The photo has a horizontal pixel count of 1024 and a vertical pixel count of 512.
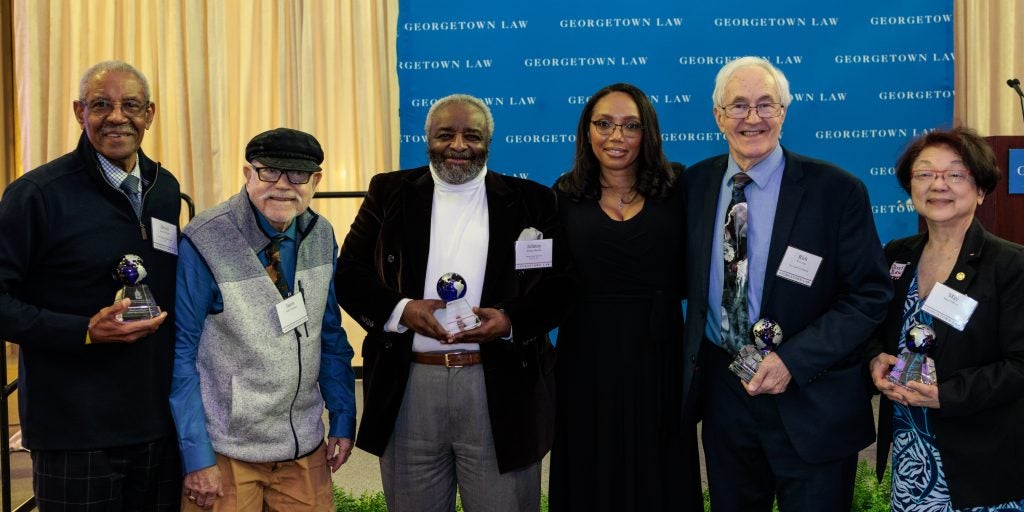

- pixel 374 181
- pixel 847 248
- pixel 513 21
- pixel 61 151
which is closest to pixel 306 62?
pixel 513 21

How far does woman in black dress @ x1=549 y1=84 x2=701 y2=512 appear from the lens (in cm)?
276

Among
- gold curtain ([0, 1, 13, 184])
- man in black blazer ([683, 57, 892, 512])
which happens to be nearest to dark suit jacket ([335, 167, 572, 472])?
man in black blazer ([683, 57, 892, 512])

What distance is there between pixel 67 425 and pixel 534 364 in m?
1.36

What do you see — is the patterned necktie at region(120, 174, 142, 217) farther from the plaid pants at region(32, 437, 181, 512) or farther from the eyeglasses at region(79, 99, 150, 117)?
the plaid pants at region(32, 437, 181, 512)

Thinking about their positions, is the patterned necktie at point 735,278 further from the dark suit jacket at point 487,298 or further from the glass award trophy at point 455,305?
the glass award trophy at point 455,305

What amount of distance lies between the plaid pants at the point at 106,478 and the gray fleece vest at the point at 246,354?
0.75 feet

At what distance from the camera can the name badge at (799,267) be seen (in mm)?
2471

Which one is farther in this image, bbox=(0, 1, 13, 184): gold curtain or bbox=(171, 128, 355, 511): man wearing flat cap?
bbox=(0, 1, 13, 184): gold curtain

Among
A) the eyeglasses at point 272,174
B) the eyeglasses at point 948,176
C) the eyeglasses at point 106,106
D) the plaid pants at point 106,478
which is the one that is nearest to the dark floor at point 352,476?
the plaid pants at point 106,478

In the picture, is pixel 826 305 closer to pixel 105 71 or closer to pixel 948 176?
pixel 948 176

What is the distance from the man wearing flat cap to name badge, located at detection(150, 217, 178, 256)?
8 centimetres

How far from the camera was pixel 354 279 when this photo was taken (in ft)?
8.29

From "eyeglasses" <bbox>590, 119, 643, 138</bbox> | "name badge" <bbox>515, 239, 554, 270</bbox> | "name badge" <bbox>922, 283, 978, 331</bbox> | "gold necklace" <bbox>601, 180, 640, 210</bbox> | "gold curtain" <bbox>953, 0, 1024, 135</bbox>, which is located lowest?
"name badge" <bbox>922, 283, 978, 331</bbox>

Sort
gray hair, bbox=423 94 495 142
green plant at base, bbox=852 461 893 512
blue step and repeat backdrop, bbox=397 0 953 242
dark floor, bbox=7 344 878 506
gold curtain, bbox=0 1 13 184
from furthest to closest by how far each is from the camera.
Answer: gold curtain, bbox=0 1 13 184
blue step and repeat backdrop, bbox=397 0 953 242
dark floor, bbox=7 344 878 506
green plant at base, bbox=852 461 893 512
gray hair, bbox=423 94 495 142
